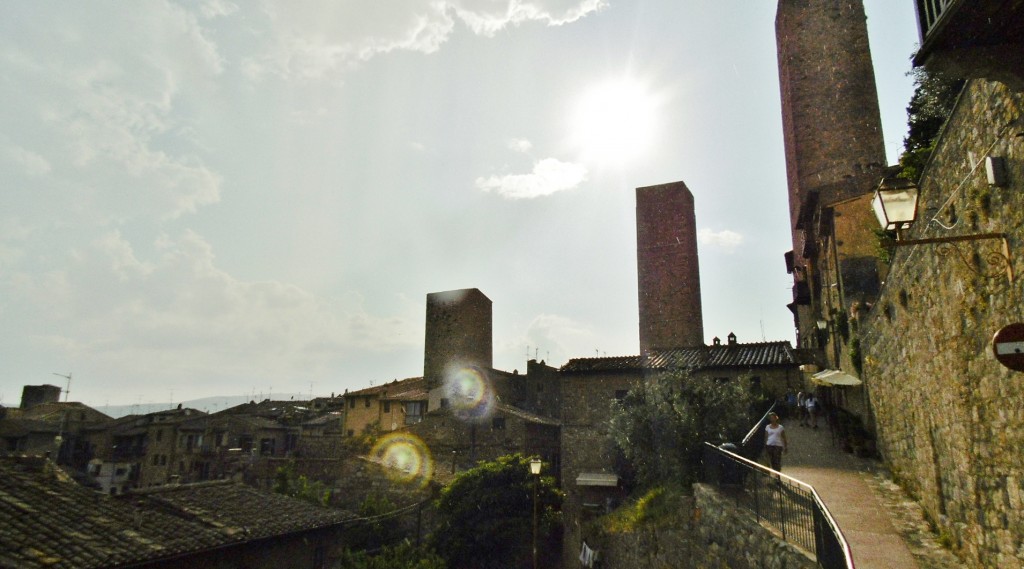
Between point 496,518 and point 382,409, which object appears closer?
point 496,518

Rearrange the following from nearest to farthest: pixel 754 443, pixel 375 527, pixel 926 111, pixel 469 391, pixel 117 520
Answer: pixel 117 520, pixel 754 443, pixel 926 111, pixel 375 527, pixel 469 391

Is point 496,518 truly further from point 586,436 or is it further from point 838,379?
point 838,379

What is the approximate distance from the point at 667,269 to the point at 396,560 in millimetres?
22227

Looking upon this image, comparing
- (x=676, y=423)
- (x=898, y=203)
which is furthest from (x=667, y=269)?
(x=898, y=203)

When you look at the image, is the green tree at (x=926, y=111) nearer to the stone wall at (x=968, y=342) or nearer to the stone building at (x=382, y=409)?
the stone wall at (x=968, y=342)

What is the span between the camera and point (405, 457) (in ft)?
105

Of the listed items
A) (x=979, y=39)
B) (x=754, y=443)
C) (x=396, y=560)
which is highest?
(x=979, y=39)

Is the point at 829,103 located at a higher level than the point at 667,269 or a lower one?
higher

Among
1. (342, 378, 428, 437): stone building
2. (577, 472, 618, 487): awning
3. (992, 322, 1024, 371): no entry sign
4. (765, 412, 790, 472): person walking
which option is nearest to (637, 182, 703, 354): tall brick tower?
(577, 472, 618, 487): awning

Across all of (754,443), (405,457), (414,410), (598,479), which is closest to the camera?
(754,443)

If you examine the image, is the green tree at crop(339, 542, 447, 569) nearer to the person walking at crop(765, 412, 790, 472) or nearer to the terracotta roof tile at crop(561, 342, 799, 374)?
the terracotta roof tile at crop(561, 342, 799, 374)

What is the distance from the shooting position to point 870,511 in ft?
27.2

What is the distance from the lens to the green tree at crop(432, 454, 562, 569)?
2284 cm

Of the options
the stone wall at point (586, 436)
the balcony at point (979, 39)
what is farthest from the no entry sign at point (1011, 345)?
the stone wall at point (586, 436)
